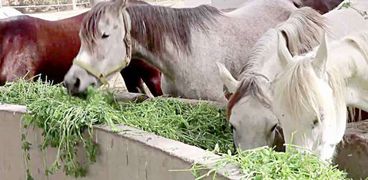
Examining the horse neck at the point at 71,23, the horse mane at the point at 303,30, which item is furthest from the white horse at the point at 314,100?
the horse neck at the point at 71,23

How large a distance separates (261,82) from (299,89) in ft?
1.81

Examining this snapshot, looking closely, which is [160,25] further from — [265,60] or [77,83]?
[265,60]

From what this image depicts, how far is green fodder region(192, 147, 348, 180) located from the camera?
2.36 m

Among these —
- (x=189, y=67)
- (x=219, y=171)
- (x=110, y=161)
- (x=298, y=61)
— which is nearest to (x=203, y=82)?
(x=189, y=67)

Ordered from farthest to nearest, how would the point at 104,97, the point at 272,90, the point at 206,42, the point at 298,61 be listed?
the point at 206,42 → the point at 104,97 → the point at 272,90 → the point at 298,61

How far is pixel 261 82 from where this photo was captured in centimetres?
334

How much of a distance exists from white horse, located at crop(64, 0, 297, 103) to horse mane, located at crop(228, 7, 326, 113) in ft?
2.37

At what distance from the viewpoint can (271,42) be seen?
3639 mm

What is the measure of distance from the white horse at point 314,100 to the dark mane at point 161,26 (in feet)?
4.87

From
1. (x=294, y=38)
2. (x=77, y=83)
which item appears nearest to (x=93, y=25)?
(x=77, y=83)

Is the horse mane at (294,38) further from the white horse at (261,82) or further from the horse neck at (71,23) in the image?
the horse neck at (71,23)

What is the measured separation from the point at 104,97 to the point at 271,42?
116 cm

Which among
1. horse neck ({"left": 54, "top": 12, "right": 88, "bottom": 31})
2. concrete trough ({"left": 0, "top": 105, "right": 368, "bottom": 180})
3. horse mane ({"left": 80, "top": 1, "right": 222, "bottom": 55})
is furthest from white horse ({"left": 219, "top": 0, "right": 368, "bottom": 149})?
horse neck ({"left": 54, "top": 12, "right": 88, "bottom": 31})

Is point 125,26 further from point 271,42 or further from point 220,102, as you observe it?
point 271,42
